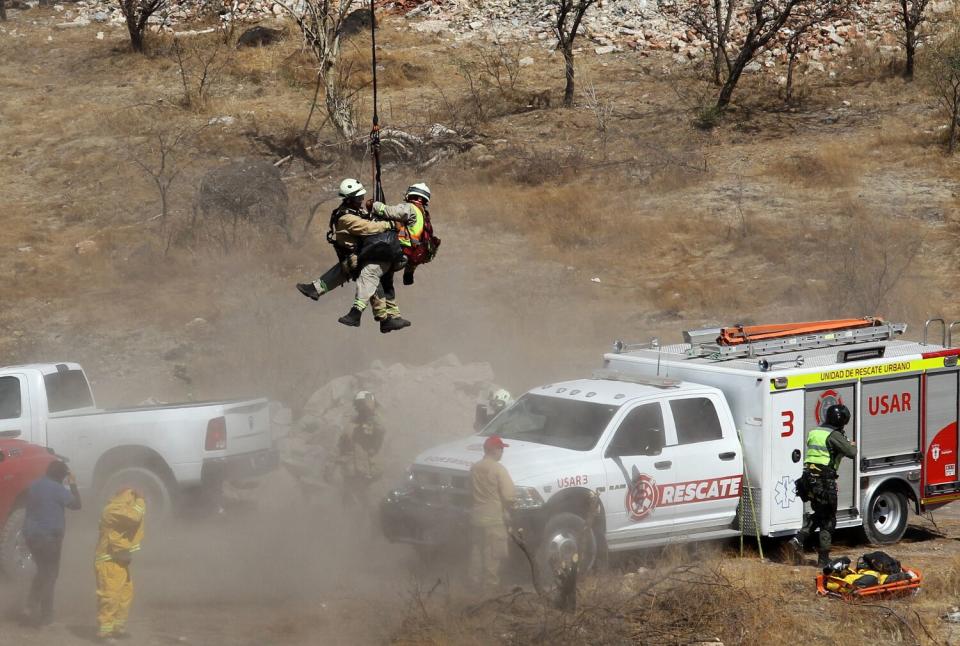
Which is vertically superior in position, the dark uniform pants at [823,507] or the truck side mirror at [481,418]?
the truck side mirror at [481,418]

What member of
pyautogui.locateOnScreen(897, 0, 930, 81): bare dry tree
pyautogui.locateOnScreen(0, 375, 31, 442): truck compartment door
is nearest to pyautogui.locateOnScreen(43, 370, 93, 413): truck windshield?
pyautogui.locateOnScreen(0, 375, 31, 442): truck compartment door

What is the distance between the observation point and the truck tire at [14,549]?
10.2 m

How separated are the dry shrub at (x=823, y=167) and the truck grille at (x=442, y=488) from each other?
18.2 metres

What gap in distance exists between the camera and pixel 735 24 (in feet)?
117

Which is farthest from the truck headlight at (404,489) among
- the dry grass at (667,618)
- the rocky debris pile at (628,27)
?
the rocky debris pile at (628,27)

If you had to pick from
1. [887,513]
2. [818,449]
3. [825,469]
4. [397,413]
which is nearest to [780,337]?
[818,449]

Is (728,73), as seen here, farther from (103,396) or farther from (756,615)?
(756,615)

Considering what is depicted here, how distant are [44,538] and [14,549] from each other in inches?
55.5

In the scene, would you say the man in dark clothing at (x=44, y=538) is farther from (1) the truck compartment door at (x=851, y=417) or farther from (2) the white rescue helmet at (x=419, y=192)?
(1) the truck compartment door at (x=851, y=417)

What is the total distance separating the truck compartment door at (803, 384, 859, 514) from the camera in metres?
10.8

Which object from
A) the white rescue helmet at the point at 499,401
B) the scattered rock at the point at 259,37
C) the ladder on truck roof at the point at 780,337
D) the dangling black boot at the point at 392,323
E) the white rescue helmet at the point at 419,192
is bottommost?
the white rescue helmet at the point at 499,401

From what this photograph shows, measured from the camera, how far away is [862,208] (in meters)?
24.2

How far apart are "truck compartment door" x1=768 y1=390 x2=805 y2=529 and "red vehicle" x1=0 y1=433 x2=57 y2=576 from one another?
6.73m

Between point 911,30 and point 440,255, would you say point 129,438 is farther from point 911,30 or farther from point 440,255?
point 911,30
